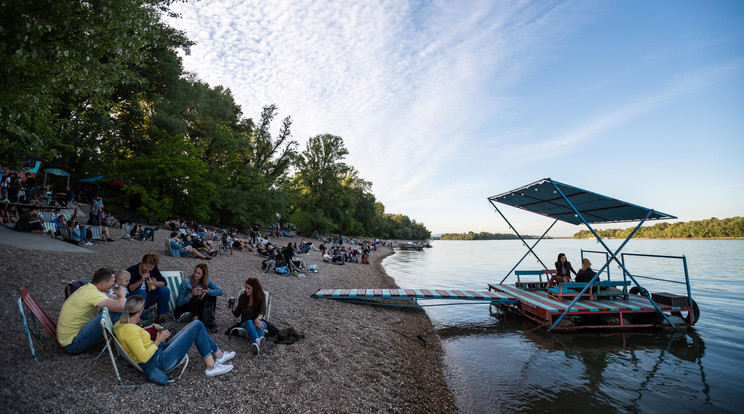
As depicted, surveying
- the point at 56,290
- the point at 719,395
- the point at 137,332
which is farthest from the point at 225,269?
the point at 719,395

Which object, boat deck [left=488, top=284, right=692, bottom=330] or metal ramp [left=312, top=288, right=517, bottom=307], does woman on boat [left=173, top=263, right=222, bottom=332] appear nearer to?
metal ramp [left=312, top=288, right=517, bottom=307]

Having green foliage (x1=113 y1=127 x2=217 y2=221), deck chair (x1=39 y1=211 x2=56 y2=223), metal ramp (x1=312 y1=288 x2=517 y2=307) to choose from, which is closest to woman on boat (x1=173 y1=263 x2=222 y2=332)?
metal ramp (x1=312 y1=288 x2=517 y2=307)

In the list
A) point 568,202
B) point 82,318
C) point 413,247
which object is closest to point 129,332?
point 82,318

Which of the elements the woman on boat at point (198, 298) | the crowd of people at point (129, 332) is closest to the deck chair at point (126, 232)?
the woman on boat at point (198, 298)

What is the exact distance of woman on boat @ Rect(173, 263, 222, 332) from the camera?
19.0ft

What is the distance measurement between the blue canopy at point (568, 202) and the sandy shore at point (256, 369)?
544 centimetres

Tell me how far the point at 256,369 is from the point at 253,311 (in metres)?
1.30

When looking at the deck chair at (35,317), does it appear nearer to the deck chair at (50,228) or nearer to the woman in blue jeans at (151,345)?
the woman in blue jeans at (151,345)

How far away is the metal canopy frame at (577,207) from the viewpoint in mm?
8594

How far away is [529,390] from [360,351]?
3.24 m

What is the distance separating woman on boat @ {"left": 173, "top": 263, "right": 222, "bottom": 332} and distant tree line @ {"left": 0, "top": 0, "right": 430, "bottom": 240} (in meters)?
3.33

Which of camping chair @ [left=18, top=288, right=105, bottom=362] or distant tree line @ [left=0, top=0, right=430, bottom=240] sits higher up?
distant tree line @ [left=0, top=0, right=430, bottom=240]

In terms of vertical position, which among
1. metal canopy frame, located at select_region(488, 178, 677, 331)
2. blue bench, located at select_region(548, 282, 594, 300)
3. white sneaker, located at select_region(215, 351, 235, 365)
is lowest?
white sneaker, located at select_region(215, 351, 235, 365)

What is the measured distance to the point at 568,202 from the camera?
336 inches
